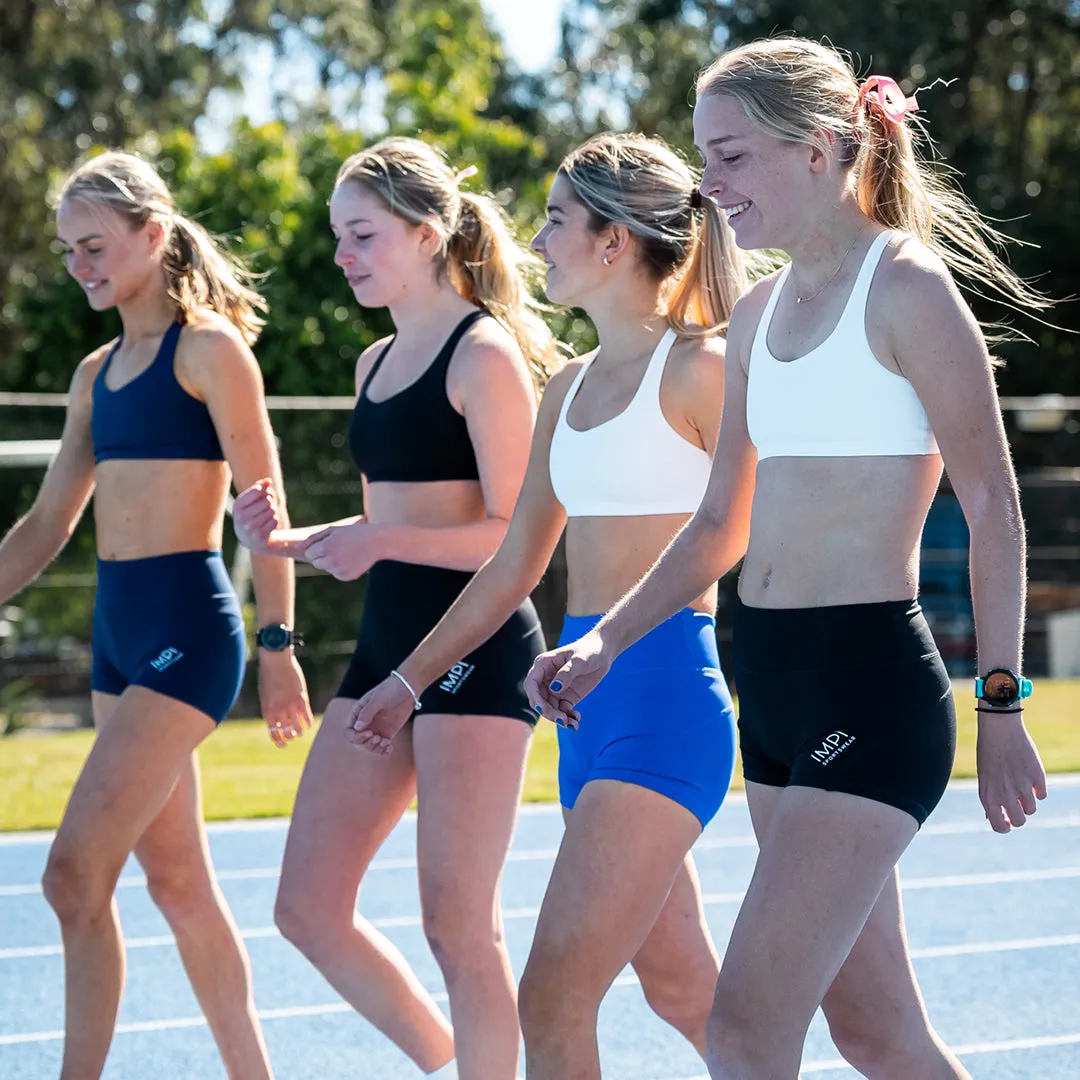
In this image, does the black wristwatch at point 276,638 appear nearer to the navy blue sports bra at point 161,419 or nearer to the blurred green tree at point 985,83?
the navy blue sports bra at point 161,419

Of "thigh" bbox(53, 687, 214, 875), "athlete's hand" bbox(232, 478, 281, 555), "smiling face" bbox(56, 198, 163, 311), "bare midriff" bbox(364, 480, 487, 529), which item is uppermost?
"smiling face" bbox(56, 198, 163, 311)

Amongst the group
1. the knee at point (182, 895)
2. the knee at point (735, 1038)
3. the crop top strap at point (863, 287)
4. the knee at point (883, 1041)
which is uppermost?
the crop top strap at point (863, 287)

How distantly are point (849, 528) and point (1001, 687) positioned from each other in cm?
35

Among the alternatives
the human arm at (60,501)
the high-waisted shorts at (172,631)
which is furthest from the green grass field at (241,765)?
the high-waisted shorts at (172,631)

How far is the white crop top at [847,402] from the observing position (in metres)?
2.74

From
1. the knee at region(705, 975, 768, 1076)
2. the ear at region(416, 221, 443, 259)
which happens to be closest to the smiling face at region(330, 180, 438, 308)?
the ear at region(416, 221, 443, 259)

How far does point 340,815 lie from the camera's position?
382 centimetres

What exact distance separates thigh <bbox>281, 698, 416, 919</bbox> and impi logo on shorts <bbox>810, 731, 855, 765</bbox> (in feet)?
4.47

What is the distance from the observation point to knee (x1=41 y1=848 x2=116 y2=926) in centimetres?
386

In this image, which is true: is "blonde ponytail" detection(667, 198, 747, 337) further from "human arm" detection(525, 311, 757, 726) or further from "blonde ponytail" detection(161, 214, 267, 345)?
"blonde ponytail" detection(161, 214, 267, 345)

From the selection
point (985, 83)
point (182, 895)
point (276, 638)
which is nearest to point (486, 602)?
point (276, 638)

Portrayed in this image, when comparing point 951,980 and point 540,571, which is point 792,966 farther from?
point 951,980

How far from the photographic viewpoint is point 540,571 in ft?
11.6

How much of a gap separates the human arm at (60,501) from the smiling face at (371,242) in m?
0.86
